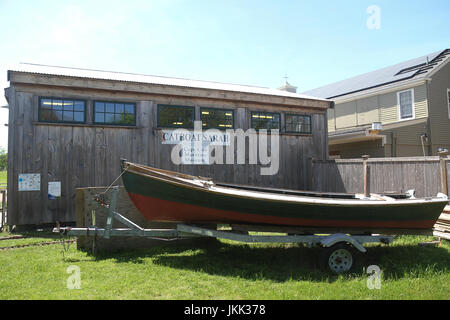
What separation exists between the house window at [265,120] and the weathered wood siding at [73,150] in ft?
2.00

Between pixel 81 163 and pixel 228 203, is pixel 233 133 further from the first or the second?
pixel 228 203

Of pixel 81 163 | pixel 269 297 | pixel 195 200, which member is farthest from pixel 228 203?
pixel 81 163

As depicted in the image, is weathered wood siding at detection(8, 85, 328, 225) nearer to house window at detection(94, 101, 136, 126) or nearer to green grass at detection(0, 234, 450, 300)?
house window at detection(94, 101, 136, 126)

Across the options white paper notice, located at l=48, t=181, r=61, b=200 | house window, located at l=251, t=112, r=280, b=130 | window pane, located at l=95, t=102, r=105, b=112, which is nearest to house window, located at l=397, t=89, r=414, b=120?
house window, located at l=251, t=112, r=280, b=130

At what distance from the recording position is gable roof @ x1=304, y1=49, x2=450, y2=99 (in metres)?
15.9

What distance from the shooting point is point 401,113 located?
53.0ft

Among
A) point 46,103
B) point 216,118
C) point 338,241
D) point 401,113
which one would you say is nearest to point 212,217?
point 338,241

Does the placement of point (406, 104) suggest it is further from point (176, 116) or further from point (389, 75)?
point (176, 116)

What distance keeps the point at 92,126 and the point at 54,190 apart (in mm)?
1979

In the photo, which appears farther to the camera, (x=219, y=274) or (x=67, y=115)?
(x=67, y=115)

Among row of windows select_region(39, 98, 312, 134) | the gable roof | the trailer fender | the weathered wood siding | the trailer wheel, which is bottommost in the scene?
the trailer wheel

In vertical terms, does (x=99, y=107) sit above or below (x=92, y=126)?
above

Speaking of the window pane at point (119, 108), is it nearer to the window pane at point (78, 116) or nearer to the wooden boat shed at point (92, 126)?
the wooden boat shed at point (92, 126)

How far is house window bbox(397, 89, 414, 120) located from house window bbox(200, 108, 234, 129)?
442 inches
